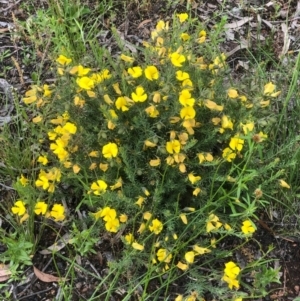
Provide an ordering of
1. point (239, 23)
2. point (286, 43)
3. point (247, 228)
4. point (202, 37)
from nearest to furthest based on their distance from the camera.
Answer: point (247, 228) → point (202, 37) → point (286, 43) → point (239, 23)

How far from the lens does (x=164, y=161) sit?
2.13 meters

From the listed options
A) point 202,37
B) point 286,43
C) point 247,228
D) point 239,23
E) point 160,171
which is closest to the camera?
point 247,228

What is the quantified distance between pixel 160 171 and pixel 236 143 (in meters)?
0.32

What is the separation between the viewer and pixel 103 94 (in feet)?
6.91

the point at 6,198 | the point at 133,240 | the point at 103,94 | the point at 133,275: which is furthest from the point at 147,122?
the point at 6,198

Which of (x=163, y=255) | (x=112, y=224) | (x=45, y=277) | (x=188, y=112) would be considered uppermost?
(x=188, y=112)

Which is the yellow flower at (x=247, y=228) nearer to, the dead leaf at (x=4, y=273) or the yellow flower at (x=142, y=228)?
the yellow flower at (x=142, y=228)

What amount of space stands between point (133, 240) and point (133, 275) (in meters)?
0.17

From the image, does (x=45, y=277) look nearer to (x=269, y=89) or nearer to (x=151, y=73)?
(x=151, y=73)

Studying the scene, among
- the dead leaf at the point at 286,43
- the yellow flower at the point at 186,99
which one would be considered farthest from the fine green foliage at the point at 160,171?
the dead leaf at the point at 286,43

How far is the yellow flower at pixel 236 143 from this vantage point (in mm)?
2092

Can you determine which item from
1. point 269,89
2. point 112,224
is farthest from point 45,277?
point 269,89

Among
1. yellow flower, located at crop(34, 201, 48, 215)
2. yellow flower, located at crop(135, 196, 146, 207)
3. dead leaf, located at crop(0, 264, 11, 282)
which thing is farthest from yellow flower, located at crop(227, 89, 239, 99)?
dead leaf, located at crop(0, 264, 11, 282)

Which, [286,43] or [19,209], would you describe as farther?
[286,43]
